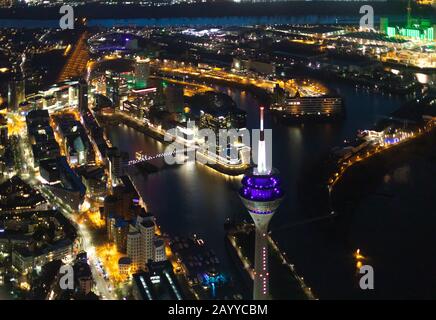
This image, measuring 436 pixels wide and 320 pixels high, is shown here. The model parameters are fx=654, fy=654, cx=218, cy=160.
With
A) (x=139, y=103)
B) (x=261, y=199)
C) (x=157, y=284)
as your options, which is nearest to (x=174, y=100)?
(x=139, y=103)

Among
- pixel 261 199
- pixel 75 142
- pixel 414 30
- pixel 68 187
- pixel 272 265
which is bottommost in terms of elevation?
pixel 272 265

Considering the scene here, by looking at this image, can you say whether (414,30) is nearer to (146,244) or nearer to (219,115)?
(219,115)

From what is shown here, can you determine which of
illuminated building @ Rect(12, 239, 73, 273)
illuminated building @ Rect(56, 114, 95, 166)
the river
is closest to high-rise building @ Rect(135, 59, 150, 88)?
illuminated building @ Rect(56, 114, 95, 166)

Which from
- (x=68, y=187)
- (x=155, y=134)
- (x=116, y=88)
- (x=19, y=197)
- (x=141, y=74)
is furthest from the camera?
(x=141, y=74)

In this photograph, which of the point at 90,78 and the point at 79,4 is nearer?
the point at 90,78

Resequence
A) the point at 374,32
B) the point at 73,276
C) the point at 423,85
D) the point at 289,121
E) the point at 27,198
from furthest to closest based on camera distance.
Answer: the point at 374,32, the point at 423,85, the point at 289,121, the point at 27,198, the point at 73,276

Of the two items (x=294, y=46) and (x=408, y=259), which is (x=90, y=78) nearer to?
(x=294, y=46)

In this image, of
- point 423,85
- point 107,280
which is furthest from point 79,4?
point 107,280

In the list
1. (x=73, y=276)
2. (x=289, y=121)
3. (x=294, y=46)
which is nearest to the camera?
(x=73, y=276)

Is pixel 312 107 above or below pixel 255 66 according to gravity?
below
